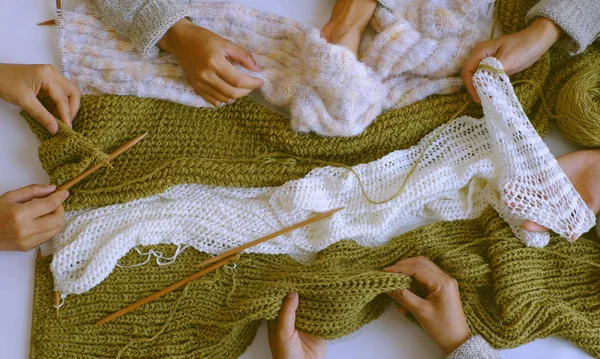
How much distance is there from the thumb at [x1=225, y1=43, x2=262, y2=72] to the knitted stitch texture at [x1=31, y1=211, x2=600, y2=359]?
1.48 feet

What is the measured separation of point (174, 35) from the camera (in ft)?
3.88

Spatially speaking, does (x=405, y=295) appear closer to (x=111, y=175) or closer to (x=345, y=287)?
(x=345, y=287)

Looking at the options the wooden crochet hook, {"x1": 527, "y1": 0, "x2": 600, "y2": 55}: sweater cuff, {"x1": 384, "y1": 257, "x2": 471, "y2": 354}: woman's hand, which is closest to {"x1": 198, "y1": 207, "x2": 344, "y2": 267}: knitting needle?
the wooden crochet hook

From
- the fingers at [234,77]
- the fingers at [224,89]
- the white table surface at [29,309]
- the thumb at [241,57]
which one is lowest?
the white table surface at [29,309]

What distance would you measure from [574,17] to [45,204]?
4.26 feet

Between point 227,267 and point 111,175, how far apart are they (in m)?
0.35

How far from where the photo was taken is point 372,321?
3.84 feet

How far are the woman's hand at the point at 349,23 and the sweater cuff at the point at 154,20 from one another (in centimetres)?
36

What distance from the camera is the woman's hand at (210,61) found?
3.75 ft

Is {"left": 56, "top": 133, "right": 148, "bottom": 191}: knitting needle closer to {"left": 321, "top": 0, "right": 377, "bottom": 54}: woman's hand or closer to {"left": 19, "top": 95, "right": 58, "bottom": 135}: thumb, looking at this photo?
{"left": 19, "top": 95, "right": 58, "bottom": 135}: thumb

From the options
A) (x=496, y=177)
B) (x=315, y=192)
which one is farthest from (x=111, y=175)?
(x=496, y=177)

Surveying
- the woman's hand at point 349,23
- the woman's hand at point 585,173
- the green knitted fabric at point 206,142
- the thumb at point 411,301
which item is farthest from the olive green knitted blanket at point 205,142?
the thumb at point 411,301

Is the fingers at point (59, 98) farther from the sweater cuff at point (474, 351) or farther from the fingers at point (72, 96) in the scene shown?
the sweater cuff at point (474, 351)

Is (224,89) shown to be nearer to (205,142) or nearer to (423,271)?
(205,142)
